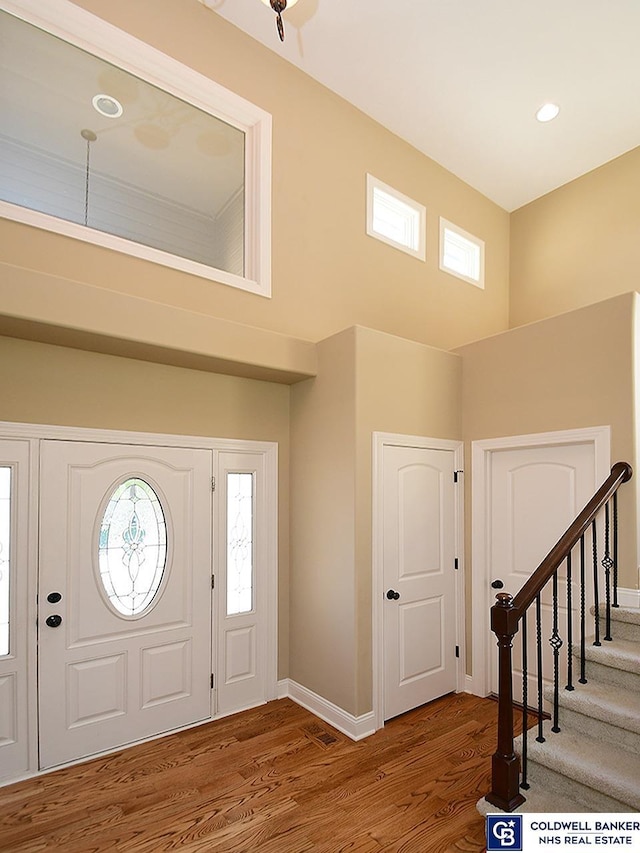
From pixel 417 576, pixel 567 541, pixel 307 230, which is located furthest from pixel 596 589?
pixel 307 230

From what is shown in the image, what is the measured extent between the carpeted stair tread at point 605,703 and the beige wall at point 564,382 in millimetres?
746

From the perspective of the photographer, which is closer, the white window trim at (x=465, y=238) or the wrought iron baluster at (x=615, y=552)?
the wrought iron baluster at (x=615, y=552)

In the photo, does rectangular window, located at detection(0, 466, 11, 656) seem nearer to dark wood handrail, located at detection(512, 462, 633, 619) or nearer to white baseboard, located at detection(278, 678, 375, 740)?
white baseboard, located at detection(278, 678, 375, 740)

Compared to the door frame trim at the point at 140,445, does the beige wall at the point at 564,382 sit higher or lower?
higher

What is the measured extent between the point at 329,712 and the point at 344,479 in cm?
162

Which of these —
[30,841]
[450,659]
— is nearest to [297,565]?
[450,659]

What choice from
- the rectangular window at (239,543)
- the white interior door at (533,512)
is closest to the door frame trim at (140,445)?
the rectangular window at (239,543)

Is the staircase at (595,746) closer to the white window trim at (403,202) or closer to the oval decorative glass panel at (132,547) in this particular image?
the oval decorative glass panel at (132,547)

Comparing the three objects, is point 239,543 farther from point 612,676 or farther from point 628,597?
point 628,597

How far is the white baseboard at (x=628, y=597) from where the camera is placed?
3.26m

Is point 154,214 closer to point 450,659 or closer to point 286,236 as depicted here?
Answer: point 286,236

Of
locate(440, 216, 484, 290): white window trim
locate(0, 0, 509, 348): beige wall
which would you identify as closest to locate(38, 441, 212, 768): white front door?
locate(0, 0, 509, 348): beige wall

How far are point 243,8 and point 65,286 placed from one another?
2531 mm

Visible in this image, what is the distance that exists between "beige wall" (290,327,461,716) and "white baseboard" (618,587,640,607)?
1593 mm
